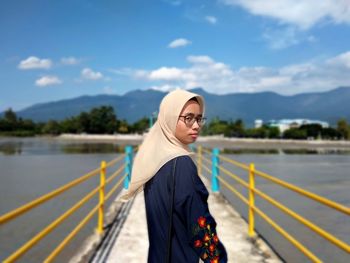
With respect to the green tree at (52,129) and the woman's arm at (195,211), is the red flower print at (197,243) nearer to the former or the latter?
the woman's arm at (195,211)

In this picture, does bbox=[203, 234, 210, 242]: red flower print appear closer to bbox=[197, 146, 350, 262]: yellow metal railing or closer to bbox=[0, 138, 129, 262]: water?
bbox=[197, 146, 350, 262]: yellow metal railing

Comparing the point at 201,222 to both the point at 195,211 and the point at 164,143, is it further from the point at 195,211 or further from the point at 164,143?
the point at 164,143

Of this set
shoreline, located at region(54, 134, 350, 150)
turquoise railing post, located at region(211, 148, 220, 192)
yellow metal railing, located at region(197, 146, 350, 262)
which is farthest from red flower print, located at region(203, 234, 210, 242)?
shoreline, located at region(54, 134, 350, 150)

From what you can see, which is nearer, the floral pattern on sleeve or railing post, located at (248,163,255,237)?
the floral pattern on sleeve

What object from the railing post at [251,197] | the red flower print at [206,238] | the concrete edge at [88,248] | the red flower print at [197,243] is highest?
the red flower print at [206,238]

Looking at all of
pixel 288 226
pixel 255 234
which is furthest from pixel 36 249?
pixel 288 226

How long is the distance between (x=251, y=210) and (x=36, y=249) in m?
3.74

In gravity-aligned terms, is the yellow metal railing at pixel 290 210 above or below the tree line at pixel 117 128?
below

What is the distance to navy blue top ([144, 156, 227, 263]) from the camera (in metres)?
1.43

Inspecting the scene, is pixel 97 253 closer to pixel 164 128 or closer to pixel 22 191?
pixel 164 128

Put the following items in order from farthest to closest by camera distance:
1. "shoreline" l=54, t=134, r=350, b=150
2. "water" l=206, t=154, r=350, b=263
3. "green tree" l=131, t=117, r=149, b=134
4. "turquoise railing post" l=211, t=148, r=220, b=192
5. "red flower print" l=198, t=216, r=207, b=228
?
"green tree" l=131, t=117, r=149, b=134 < "shoreline" l=54, t=134, r=350, b=150 < "turquoise railing post" l=211, t=148, r=220, b=192 < "water" l=206, t=154, r=350, b=263 < "red flower print" l=198, t=216, r=207, b=228

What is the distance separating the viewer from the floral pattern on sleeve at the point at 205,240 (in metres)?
1.43

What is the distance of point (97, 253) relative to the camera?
4.15 metres

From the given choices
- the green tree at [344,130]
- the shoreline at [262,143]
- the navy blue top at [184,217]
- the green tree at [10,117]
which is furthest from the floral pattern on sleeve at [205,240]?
the green tree at [10,117]
